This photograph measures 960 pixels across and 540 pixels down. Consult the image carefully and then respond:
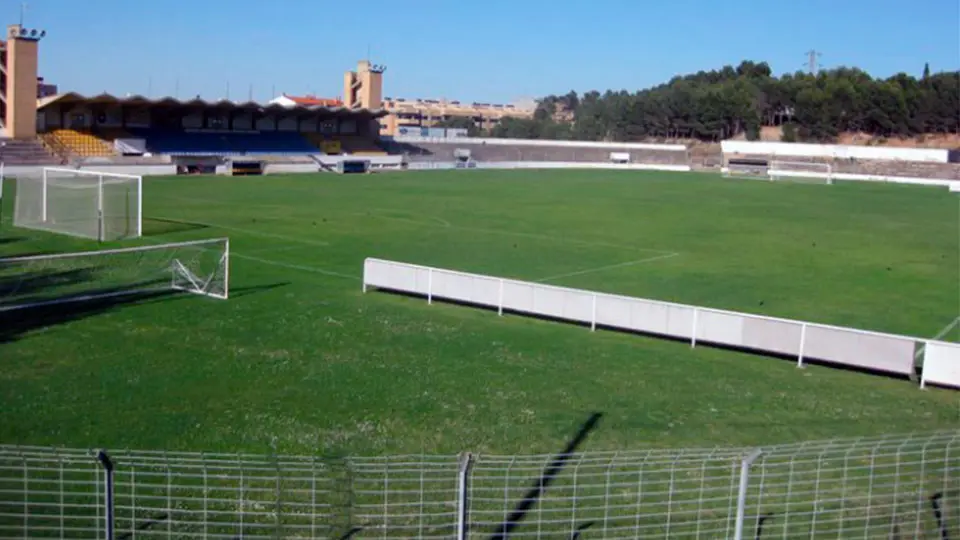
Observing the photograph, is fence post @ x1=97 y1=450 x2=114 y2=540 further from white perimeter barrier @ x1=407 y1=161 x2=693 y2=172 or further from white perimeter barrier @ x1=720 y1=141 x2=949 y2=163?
white perimeter barrier @ x1=720 y1=141 x2=949 y2=163

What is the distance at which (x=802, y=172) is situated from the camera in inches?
3878

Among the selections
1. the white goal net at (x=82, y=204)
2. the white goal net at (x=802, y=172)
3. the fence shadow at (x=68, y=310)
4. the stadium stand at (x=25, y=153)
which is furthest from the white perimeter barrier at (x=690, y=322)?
the white goal net at (x=802, y=172)

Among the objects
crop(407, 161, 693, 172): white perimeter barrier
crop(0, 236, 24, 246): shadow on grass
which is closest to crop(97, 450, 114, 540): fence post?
crop(0, 236, 24, 246): shadow on grass

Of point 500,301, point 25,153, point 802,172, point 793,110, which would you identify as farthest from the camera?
point 793,110

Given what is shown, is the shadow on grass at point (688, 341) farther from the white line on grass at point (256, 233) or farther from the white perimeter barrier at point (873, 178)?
the white perimeter barrier at point (873, 178)

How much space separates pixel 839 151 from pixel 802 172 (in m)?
19.1

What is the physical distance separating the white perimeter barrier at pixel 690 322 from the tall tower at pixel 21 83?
5603cm

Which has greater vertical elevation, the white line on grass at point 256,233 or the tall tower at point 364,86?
the tall tower at point 364,86

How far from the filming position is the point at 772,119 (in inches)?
6029

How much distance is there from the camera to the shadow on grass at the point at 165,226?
36.5 meters

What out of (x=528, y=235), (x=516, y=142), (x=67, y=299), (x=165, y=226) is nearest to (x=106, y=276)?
(x=67, y=299)

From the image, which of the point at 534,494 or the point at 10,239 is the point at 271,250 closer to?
the point at 10,239

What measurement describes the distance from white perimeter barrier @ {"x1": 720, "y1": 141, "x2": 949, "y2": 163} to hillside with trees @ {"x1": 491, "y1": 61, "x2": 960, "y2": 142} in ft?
61.4

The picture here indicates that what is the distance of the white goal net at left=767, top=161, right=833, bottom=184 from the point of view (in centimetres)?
9054
